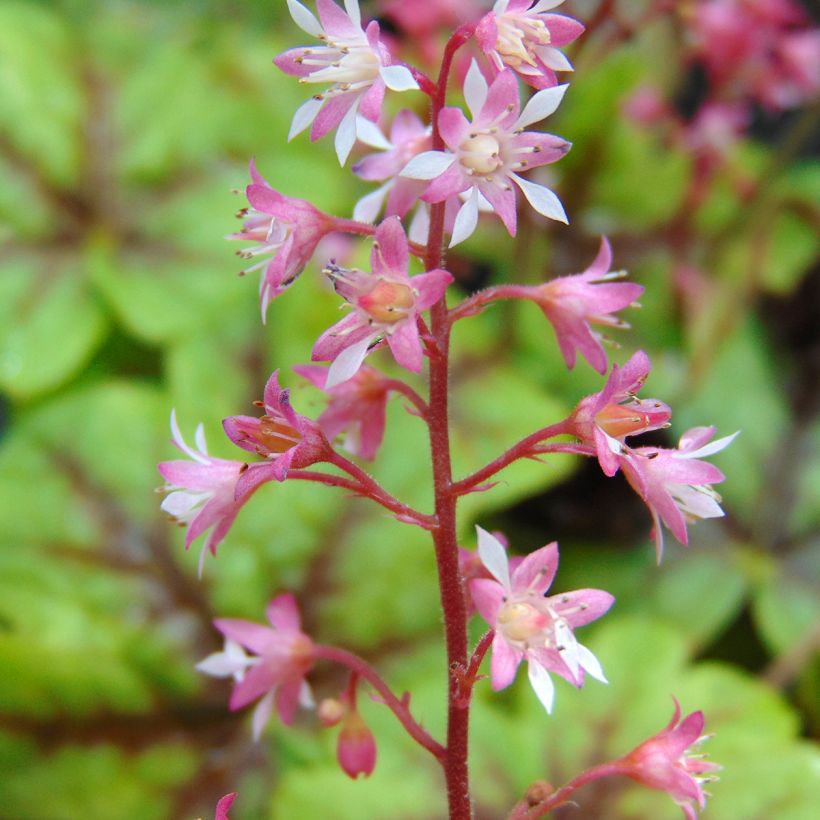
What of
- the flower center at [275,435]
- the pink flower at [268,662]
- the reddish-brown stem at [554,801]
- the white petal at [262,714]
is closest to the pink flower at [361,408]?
the flower center at [275,435]

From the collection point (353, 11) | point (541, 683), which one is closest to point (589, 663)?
point (541, 683)

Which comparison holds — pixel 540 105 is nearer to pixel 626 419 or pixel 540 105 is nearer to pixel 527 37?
pixel 527 37

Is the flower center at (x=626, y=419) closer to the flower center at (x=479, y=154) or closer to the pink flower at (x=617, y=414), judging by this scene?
the pink flower at (x=617, y=414)

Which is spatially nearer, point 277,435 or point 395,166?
point 277,435

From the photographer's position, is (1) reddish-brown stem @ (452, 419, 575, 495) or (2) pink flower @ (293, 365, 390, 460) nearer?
(1) reddish-brown stem @ (452, 419, 575, 495)

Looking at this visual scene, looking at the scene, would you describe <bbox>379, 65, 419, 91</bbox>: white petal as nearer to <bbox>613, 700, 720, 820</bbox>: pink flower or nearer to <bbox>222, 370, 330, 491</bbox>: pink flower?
<bbox>222, 370, 330, 491</bbox>: pink flower

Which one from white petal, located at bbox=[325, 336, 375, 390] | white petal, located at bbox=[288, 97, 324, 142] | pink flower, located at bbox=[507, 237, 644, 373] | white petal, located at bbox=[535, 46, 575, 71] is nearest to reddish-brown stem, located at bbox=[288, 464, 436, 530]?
white petal, located at bbox=[325, 336, 375, 390]
